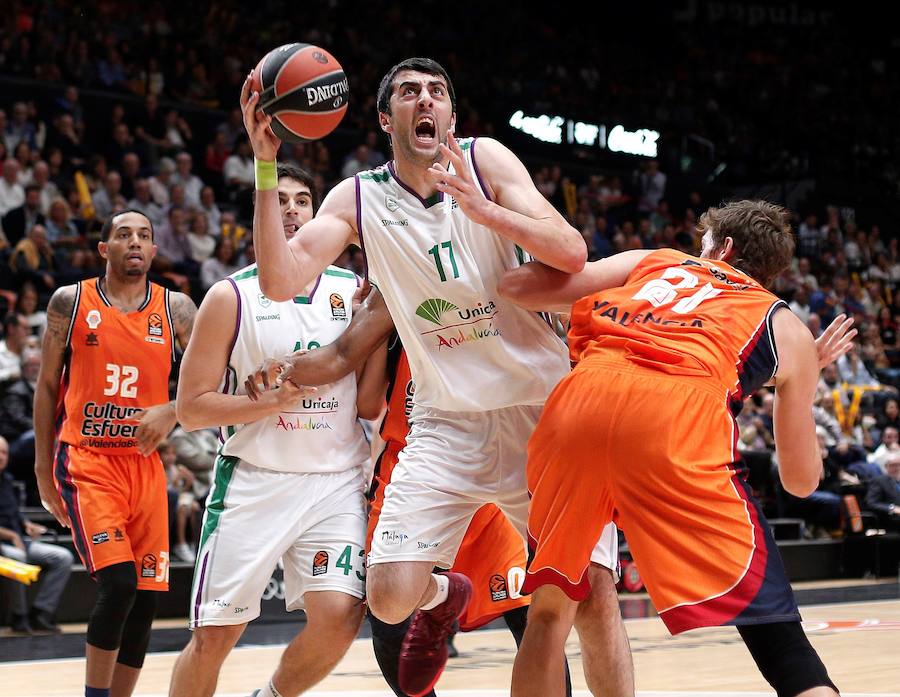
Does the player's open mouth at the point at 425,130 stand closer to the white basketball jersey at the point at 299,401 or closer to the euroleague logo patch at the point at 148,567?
the white basketball jersey at the point at 299,401

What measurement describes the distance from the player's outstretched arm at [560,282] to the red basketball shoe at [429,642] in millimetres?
1222

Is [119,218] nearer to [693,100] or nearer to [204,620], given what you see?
[204,620]

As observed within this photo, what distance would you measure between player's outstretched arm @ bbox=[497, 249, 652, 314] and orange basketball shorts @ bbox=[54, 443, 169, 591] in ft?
6.66

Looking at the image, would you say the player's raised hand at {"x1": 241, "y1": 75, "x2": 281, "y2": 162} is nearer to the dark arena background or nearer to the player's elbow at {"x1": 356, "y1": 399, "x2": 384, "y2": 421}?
the player's elbow at {"x1": 356, "y1": 399, "x2": 384, "y2": 421}

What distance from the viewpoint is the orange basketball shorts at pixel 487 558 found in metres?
4.45

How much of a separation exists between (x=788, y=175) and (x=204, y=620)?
19.2m

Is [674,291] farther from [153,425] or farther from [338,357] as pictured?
[153,425]

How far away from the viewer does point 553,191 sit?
16.7 m

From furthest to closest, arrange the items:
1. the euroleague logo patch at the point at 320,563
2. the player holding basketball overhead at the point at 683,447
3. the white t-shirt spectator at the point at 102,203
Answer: the white t-shirt spectator at the point at 102,203 < the euroleague logo patch at the point at 320,563 < the player holding basketball overhead at the point at 683,447

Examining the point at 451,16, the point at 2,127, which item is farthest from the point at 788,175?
the point at 2,127

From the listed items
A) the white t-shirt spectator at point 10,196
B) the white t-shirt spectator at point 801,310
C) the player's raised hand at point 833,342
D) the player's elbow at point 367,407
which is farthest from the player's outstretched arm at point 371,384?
the white t-shirt spectator at point 801,310

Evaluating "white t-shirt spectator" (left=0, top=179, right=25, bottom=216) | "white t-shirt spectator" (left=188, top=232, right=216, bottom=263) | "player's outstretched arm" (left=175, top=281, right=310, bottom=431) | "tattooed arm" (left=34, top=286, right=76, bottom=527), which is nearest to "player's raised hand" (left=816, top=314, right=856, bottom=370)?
"player's outstretched arm" (left=175, top=281, right=310, bottom=431)

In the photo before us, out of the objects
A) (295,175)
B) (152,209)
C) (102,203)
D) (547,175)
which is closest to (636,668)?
(295,175)

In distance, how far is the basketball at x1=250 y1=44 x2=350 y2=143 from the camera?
3.70 m
